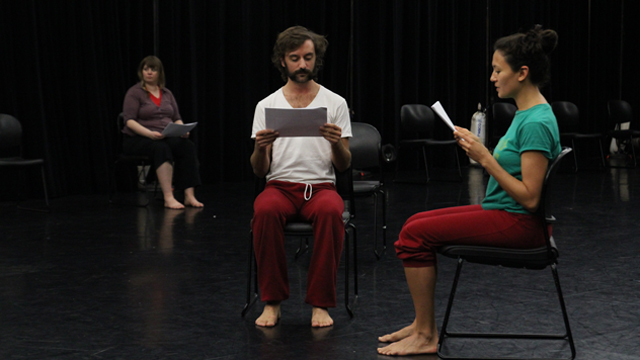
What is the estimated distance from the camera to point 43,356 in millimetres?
2373

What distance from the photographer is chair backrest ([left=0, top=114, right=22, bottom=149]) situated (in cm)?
542

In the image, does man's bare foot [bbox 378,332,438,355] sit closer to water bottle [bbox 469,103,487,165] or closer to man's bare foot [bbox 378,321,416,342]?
man's bare foot [bbox 378,321,416,342]

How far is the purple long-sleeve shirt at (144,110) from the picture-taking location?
18.7 ft

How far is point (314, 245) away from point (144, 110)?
11.2ft

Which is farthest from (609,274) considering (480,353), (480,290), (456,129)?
(456,129)

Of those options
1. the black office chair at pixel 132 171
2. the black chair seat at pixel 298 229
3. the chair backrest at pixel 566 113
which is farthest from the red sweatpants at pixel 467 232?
the chair backrest at pixel 566 113

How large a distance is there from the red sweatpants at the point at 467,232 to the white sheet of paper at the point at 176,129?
3.54 meters

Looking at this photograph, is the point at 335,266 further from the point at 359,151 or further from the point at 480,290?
the point at 359,151

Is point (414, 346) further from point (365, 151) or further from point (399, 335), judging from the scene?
point (365, 151)

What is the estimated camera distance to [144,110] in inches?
226

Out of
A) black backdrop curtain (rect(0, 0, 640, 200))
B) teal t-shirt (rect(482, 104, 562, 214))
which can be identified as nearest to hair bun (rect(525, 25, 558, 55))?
teal t-shirt (rect(482, 104, 562, 214))

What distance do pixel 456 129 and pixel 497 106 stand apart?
224 inches

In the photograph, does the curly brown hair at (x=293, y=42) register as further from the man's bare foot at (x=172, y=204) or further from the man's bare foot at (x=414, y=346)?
the man's bare foot at (x=172, y=204)

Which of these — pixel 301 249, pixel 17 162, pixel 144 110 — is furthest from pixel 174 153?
pixel 301 249
